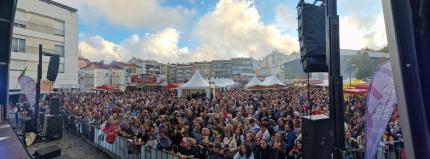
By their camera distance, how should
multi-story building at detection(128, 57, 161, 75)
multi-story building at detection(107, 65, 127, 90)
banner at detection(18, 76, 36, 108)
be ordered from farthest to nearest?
multi-story building at detection(128, 57, 161, 75) < multi-story building at detection(107, 65, 127, 90) < banner at detection(18, 76, 36, 108)

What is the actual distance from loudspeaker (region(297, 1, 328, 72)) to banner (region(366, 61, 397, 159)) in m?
0.65

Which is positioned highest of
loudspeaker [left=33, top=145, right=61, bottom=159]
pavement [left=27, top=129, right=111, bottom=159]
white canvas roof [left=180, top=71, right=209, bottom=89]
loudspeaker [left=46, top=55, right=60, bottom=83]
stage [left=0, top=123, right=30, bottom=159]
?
loudspeaker [left=46, top=55, right=60, bottom=83]

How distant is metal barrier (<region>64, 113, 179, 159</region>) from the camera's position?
777 cm

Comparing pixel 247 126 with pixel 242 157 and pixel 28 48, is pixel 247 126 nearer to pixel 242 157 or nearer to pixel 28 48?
pixel 242 157

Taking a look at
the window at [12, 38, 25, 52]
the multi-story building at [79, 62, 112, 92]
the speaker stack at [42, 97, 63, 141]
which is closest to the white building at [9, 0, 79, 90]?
the window at [12, 38, 25, 52]

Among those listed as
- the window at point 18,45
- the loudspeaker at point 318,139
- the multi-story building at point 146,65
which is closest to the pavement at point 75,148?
the loudspeaker at point 318,139

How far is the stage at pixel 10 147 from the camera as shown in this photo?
107 inches

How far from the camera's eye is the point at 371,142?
3.12m

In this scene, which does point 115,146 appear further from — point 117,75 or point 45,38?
point 117,75

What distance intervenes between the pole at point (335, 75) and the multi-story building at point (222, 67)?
421 ft

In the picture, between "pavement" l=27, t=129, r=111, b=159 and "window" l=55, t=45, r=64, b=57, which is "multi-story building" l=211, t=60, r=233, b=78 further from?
"pavement" l=27, t=129, r=111, b=159

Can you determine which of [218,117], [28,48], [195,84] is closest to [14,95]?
[28,48]

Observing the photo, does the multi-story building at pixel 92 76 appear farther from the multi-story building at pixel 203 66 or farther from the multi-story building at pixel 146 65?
the multi-story building at pixel 203 66

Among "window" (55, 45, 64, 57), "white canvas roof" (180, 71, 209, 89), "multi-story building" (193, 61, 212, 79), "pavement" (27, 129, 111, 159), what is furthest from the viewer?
"multi-story building" (193, 61, 212, 79)
